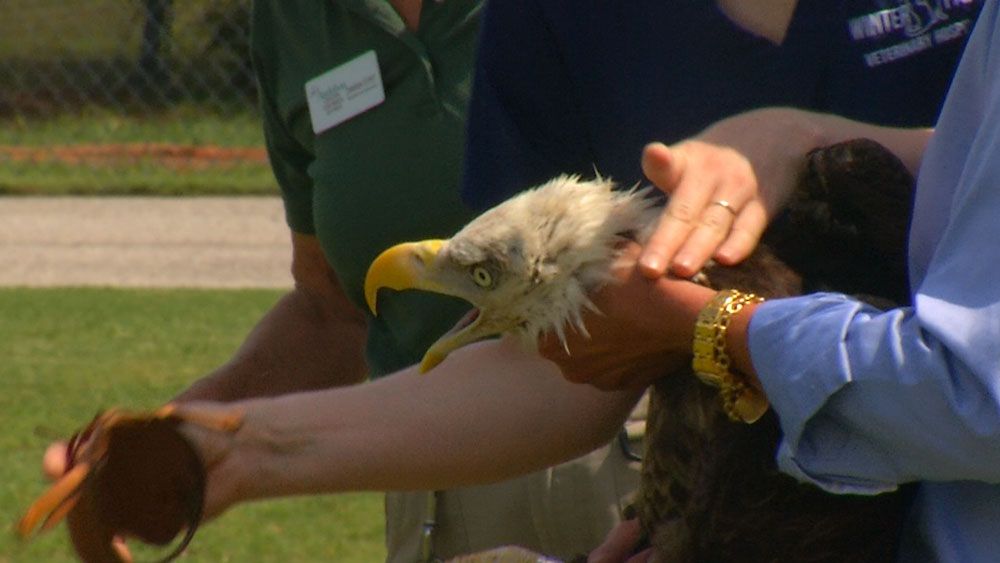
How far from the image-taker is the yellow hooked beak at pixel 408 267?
218 cm

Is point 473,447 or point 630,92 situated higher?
point 630,92

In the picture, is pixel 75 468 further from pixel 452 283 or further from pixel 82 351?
pixel 82 351

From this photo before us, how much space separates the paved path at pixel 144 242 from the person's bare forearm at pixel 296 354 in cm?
491

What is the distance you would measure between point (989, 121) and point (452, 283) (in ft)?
2.35

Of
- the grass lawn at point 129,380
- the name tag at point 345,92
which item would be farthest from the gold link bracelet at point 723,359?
the grass lawn at point 129,380

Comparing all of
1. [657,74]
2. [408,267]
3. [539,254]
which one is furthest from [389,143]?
[539,254]

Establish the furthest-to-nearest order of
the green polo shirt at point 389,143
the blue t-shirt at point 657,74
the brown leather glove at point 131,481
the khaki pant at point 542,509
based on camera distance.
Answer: the green polo shirt at point 389,143 < the khaki pant at point 542,509 < the blue t-shirt at point 657,74 < the brown leather glove at point 131,481

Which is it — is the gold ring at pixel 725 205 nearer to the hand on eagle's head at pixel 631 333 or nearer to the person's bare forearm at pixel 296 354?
the hand on eagle's head at pixel 631 333

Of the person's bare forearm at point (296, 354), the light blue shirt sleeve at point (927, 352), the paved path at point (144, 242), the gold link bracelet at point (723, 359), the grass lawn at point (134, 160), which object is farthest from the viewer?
the grass lawn at point (134, 160)

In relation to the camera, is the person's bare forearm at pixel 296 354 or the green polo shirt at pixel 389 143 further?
the person's bare forearm at pixel 296 354

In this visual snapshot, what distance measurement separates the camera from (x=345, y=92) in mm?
3107

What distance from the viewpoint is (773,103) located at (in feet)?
7.79

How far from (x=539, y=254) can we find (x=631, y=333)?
0.16 meters

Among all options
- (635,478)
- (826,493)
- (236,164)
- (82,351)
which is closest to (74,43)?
(236,164)
